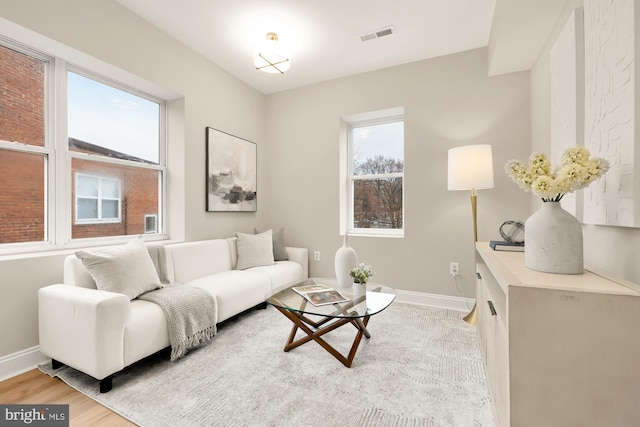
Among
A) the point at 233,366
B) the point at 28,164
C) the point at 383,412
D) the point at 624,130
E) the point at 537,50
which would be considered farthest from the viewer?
the point at 537,50

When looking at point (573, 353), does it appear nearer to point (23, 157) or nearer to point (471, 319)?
point (471, 319)

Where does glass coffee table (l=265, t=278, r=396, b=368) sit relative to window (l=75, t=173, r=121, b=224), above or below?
below

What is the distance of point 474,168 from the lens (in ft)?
8.47

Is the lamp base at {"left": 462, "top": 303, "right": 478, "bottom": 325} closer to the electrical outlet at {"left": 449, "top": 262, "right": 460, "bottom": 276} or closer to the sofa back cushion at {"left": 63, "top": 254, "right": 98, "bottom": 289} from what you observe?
the electrical outlet at {"left": 449, "top": 262, "right": 460, "bottom": 276}

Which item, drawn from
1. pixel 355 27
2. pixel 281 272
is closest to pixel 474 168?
pixel 355 27

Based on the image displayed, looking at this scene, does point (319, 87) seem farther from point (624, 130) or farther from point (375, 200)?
point (624, 130)

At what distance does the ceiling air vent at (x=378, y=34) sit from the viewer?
2747 millimetres

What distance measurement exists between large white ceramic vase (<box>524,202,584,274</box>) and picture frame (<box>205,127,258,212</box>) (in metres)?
3.05

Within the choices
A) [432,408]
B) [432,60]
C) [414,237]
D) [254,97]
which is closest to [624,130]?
[432,408]

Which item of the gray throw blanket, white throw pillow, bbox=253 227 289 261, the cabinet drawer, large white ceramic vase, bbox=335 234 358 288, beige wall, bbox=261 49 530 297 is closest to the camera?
the cabinet drawer

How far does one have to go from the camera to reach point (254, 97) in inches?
159

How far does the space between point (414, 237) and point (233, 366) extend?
230 cm

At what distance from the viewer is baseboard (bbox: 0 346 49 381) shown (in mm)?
1816

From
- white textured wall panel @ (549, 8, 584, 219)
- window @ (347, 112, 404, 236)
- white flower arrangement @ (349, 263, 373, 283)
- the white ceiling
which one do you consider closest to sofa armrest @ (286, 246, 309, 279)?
window @ (347, 112, 404, 236)
